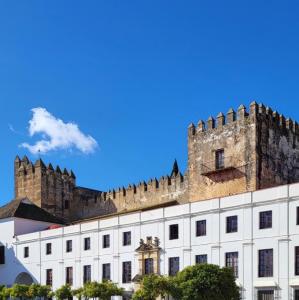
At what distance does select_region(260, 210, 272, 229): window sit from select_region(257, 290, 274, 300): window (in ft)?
15.0

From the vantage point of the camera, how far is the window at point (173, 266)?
52.0m

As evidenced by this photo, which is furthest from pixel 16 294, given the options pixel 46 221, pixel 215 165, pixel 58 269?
pixel 215 165

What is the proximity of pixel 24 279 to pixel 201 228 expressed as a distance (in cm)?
2614

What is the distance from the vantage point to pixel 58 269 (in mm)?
63000

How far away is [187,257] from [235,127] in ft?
47.4

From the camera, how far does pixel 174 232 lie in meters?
53.0

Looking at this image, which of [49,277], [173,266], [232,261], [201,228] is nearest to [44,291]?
[49,277]

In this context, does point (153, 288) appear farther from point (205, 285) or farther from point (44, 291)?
point (44, 291)

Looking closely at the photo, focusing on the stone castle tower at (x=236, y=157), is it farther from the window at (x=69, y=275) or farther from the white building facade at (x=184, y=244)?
the window at (x=69, y=275)

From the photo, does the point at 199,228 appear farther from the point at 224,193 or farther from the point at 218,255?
the point at 224,193

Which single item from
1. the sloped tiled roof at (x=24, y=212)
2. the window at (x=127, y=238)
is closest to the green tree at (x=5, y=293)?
the sloped tiled roof at (x=24, y=212)

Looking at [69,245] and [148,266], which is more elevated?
[69,245]

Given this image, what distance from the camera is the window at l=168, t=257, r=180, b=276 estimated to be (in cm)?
5197

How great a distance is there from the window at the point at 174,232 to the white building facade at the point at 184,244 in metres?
0.08
